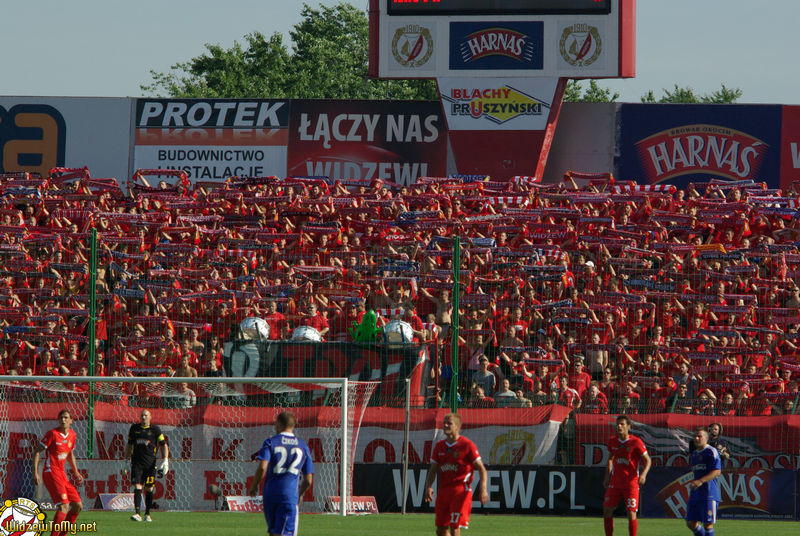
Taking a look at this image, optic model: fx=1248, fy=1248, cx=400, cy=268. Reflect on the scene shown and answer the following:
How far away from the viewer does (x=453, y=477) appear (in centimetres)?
1209

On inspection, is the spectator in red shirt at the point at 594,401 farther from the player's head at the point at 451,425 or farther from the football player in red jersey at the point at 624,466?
the player's head at the point at 451,425

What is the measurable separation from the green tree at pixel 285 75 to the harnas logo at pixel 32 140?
27447 millimetres

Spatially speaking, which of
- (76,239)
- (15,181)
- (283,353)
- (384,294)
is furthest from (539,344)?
(15,181)

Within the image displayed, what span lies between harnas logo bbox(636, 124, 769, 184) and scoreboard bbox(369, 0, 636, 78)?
8.96 ft

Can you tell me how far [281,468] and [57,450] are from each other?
14.3 ft

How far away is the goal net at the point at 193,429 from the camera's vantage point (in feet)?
59.7

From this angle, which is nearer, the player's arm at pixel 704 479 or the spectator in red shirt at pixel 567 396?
the player's arm at pixel 704 479

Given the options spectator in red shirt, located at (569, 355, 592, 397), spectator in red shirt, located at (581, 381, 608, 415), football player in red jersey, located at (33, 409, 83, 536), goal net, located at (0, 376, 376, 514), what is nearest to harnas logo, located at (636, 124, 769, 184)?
spectator in red shirt, located at (569, 355, 592, 397)

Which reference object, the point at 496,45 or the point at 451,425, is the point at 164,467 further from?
the point at 496,45

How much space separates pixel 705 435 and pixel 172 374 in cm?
926

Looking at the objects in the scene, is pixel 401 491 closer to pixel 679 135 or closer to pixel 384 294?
pixel 384 294

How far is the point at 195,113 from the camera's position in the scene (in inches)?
1355

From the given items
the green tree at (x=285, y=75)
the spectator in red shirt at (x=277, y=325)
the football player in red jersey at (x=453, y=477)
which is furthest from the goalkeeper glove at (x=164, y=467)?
the green tree at (x=285, y=75)

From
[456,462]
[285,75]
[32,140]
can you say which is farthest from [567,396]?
[285,75]
